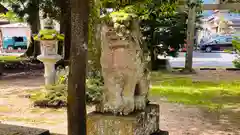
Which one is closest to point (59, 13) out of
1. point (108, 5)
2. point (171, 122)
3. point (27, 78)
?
point (27, 78)

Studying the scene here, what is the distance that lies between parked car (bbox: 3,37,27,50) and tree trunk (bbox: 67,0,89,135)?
92.3 feet

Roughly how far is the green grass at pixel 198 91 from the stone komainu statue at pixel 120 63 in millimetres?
4720

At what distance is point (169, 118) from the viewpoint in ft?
21.8

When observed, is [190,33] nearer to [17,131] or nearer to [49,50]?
[49,50]

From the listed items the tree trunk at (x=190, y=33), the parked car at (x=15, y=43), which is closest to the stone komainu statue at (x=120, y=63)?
the tree trunk at (x=190, y=33)

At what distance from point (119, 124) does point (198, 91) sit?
6856 millimetres

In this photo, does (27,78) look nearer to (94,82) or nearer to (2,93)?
(2,93)

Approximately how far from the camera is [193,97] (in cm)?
882

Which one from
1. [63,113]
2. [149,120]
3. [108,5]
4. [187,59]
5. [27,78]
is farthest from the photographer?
[187,59]

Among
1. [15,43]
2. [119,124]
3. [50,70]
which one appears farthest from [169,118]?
[15,43]

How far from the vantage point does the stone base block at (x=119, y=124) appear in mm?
3229

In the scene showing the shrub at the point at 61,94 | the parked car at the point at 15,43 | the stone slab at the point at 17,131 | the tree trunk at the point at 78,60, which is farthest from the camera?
the parked car at the point at 15,43

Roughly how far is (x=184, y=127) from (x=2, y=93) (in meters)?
5.51

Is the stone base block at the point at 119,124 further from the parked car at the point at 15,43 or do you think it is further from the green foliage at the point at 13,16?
the parked car at the point at 15,43
